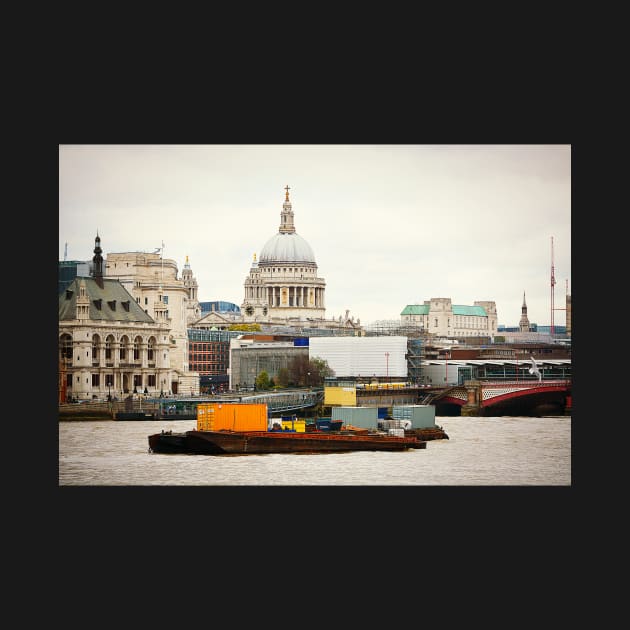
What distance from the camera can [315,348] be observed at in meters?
51.5

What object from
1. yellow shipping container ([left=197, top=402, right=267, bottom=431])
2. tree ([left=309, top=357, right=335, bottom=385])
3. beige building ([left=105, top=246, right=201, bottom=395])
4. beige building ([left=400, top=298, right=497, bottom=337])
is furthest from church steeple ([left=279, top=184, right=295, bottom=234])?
beige building ([left=400, top=298, right=497, bottom=337])

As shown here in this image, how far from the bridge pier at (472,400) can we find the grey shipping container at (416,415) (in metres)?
4.60

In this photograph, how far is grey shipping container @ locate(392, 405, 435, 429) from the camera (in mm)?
39688

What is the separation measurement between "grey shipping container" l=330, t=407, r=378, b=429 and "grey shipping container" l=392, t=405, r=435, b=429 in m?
0.50

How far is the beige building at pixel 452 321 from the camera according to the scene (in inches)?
2095

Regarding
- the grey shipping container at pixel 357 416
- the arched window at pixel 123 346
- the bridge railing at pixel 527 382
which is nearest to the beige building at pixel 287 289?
the bridge railing at pixel 527 382

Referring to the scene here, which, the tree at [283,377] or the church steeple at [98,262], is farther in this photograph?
the tree at [283,377]

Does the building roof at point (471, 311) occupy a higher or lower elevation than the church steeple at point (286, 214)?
lower

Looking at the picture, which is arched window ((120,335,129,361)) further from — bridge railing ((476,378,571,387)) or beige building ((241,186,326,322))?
beige building ((241,186,326,322))

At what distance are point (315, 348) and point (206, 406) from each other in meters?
14.1

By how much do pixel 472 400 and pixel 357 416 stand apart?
21.9 ft

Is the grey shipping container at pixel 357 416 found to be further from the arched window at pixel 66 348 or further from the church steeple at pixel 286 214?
the arched window at pixel 66 348

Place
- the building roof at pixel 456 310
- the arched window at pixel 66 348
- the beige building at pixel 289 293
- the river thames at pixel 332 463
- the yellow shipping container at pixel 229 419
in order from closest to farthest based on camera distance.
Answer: the river thames at pixel 332 463
the yellow shipping container at pixel 229 419
the arched window at pixel 66 348
the building roof at pixel 456 310
the beige building at pixel 289 293

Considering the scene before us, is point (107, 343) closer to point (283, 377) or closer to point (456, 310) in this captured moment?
point (283, 377)
